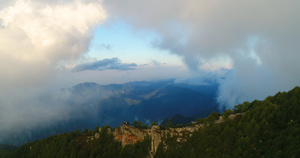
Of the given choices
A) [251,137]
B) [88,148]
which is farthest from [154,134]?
[251,137]

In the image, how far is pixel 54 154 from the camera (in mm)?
126562

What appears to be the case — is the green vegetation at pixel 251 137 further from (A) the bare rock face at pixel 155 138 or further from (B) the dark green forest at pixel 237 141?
(A) the bare rock face at pixel 155 138

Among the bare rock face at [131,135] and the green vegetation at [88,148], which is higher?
the bare rock face at [131,135]

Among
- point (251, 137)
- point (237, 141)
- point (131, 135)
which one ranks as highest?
point (251, 137)

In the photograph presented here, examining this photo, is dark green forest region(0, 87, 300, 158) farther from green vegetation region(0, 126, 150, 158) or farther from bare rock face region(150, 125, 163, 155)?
bare rock face region(150, 125, 163, 155)

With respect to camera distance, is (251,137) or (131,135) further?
(131,135)

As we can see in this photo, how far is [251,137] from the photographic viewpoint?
7575cm

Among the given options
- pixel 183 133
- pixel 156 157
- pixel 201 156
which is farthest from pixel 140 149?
pixel 201 156

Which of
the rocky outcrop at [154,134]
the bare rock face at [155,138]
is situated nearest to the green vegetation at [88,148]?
the rocky outcrop at [154,134]

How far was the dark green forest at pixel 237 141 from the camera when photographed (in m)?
68.8

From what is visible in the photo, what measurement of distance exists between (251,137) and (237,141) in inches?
269

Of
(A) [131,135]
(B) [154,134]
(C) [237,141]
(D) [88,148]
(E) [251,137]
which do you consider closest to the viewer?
(E) [251,137]

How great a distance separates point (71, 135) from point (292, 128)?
491 ft

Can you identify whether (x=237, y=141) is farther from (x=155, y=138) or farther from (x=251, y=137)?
(x=155, y=138)
